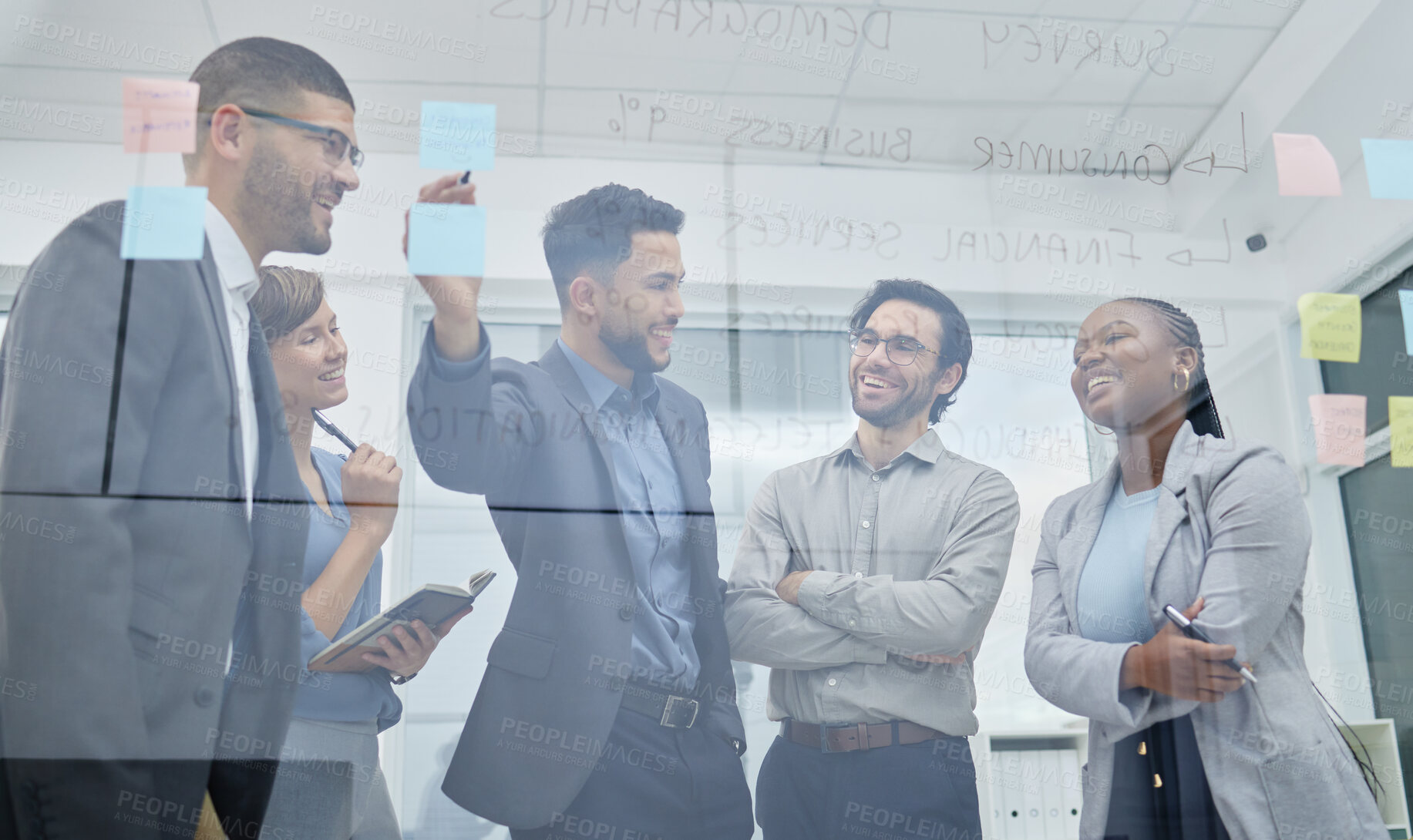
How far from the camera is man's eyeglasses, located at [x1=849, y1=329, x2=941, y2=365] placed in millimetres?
1681

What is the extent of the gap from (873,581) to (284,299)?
3.19 ft

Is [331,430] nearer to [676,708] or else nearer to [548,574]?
[548,574]

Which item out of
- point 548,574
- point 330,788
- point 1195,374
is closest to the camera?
point 330,788

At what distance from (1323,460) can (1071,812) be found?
75 cm

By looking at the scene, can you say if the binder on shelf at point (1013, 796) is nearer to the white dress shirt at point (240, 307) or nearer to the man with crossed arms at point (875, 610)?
the man with crossed arms at point (875, 610)

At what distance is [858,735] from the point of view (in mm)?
1506

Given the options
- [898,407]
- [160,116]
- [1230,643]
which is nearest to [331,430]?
[160,116]

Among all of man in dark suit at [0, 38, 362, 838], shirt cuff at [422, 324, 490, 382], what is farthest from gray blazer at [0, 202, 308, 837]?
shirt cuff at [422, 324, 490, 382]

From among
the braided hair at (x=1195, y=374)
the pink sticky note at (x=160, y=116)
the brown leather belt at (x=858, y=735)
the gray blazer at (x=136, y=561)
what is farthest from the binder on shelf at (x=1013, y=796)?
the pink sticky note at (x=160, y=116)

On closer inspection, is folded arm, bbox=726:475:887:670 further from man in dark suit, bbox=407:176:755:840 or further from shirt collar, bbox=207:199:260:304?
shirt collar, bbox=207:199:260:304

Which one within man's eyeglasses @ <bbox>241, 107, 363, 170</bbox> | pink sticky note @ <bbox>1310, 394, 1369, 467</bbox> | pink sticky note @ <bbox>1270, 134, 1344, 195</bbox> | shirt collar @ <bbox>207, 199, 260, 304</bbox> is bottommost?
pink sticky note @ <bbox>1310, 394, 1369, 467</bbox>

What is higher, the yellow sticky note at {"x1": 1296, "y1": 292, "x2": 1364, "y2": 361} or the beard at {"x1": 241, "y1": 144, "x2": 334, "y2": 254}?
the beard at {"x1": 241, "y1": 144, "x2": 334, "y2": 254}

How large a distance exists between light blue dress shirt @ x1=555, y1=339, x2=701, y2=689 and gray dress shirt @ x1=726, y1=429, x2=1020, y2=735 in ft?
0.30

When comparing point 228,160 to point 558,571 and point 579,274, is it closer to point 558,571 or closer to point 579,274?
Result: point 579,274
